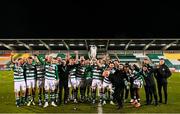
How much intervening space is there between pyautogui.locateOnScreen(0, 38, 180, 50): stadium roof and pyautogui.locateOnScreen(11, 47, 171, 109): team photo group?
152 feet

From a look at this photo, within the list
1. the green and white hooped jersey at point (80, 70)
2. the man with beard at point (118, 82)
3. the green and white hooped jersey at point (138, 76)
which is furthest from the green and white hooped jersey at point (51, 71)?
the green and white hooped jersey at point (138, 76)

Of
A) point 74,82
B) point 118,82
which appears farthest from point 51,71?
point 118,82

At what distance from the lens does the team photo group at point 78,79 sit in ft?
55.3

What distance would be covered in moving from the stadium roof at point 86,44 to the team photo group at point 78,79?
46.5 m

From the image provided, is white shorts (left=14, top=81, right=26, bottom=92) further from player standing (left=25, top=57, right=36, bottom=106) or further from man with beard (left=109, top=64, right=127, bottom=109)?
man with beard (left=109, top=64, right=127, bottom=109)

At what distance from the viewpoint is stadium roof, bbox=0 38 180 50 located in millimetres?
66250

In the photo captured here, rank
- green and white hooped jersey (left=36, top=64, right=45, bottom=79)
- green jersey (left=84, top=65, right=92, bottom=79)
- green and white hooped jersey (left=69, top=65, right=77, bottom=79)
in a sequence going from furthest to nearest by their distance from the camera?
green jersey (left=84, top=65, right=92, bottom=79) → green and white hooped jersey (left=69, top=65, right=77, bottom=79) → green and white hooped jersey (left=36, top=64, right=45, bottom=79)

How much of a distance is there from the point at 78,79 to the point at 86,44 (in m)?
50.4

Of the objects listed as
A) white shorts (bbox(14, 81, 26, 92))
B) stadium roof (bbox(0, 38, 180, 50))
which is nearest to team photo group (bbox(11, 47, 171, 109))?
white shorts (bbox(14, 81, 26, 92))

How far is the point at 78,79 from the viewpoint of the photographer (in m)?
18.4
